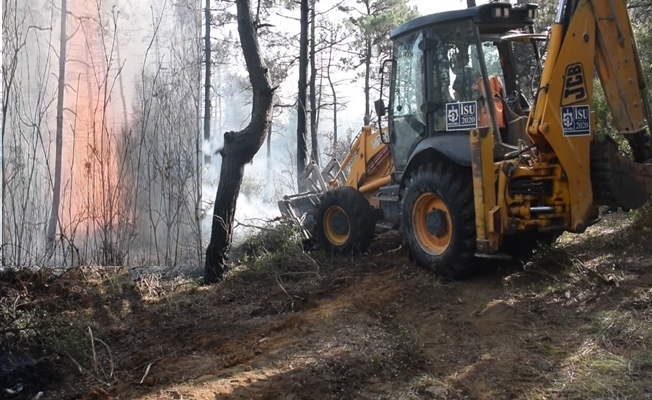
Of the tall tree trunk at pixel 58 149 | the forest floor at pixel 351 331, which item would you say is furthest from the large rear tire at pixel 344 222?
the tall tree trunk at pixel 58 149

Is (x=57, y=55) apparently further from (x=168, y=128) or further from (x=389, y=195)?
(x=389, y=195)

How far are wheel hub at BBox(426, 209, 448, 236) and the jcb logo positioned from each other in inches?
63.1

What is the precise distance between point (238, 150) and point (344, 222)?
1683 mm

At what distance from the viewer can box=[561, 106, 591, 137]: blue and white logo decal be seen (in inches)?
221

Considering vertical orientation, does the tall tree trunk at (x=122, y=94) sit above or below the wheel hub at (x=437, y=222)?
above

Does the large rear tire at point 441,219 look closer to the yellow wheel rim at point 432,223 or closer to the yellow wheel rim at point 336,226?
the yellow wheel rim at point 432,223

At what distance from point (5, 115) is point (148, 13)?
2.58 metres

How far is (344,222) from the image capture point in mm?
8312

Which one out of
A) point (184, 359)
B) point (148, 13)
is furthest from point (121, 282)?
point (148, 13)

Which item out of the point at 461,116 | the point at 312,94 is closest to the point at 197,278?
the point at 461,116

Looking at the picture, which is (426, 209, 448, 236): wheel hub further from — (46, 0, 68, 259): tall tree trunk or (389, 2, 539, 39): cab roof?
(46, 0, 68, 259): tall tree trunk

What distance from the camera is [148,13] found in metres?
9.43

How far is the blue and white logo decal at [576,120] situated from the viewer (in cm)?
560

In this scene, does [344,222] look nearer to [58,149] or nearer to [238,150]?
[238,150]
